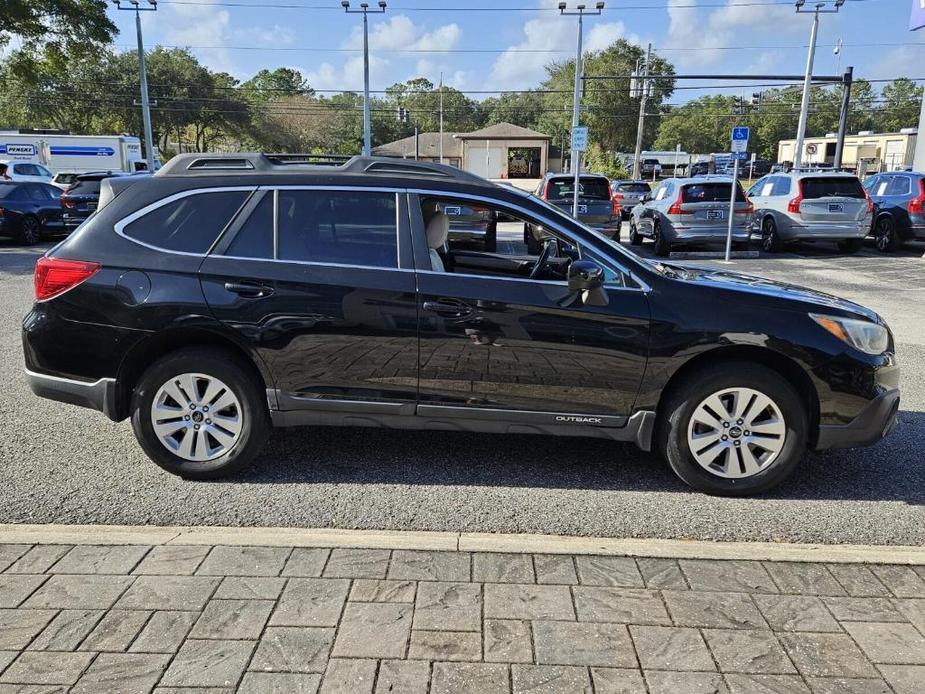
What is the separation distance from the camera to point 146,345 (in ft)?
13.8

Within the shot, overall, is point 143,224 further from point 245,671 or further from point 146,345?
point 245,671

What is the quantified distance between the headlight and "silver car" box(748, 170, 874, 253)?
13.2 meters

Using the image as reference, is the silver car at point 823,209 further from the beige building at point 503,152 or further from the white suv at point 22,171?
the beige building at point 503,152

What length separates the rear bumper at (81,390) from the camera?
422 cm

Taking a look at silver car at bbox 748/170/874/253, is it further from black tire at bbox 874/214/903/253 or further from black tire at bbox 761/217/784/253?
black tire at bbox 874/214/903/253

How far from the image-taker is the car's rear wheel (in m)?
18.3

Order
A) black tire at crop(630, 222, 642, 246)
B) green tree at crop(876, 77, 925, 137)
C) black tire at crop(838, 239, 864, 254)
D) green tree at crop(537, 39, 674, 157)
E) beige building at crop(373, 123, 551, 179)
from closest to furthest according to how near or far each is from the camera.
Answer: black tire at crop(838, 239, 864, 254) → black tire at crop(630, 222, 642, 246) → green tree at crop(537, 39, 674, 157) → beige building at crop(373, 123, 551, 179) → green tree at crop(876, 77, 925, 137)

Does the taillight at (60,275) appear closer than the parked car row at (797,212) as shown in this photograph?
Yes

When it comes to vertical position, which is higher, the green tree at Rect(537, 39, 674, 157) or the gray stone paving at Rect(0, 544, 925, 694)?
the green tree at Rect(537, 39, 674, 157)

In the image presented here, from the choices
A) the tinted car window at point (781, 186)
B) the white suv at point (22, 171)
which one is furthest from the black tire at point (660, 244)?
the white suv at point (22, 171)

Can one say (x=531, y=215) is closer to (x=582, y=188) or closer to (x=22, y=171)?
(x=582, y=188)

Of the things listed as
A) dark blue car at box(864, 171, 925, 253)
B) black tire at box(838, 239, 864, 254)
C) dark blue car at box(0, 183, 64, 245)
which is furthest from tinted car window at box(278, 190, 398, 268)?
dark blue car at box(0, 183, 64, 245)

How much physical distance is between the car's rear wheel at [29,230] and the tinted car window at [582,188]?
13.1 meters

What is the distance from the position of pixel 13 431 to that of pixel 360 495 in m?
2.72
